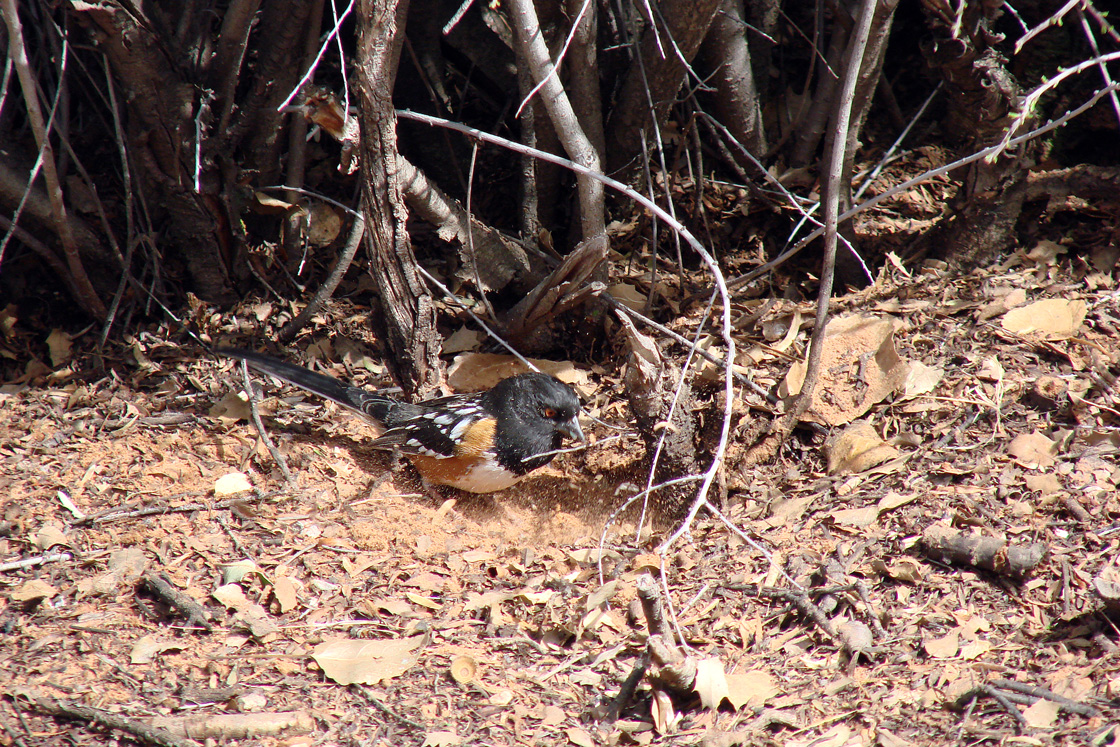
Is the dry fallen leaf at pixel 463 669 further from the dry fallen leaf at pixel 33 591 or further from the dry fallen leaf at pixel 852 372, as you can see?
the dry fallen leaf at pixel 852 372

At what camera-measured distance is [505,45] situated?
4031 mm

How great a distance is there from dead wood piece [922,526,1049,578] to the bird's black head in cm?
154

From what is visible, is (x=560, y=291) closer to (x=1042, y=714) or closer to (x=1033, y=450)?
(x=1033, y=450)

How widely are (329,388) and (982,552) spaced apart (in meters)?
2.73

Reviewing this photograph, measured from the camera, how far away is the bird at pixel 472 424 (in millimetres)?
3418

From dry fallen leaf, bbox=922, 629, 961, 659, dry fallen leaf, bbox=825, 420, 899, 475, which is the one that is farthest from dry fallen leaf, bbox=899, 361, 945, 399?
dry fallen leaf, bbox=922, 629, 961, 659

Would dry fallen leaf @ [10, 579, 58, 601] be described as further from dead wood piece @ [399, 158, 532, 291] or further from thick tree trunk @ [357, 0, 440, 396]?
dead wood piece @ [399, 158, 532, 291]

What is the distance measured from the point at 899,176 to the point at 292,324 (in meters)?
3.30

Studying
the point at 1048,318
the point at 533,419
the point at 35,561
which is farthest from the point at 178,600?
the point at 1048,318

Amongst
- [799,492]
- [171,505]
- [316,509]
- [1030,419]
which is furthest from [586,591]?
[1030,419]

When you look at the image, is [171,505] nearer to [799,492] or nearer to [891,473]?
[799,492]

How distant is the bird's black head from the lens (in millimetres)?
A: 3408

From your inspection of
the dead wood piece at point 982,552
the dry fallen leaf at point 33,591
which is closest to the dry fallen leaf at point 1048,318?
the dead wood piece at point 982,552

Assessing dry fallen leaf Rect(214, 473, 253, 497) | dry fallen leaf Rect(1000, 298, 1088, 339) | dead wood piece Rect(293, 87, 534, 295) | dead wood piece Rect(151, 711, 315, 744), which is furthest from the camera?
dead wood piece Rect(293, 87, 534, 295)
